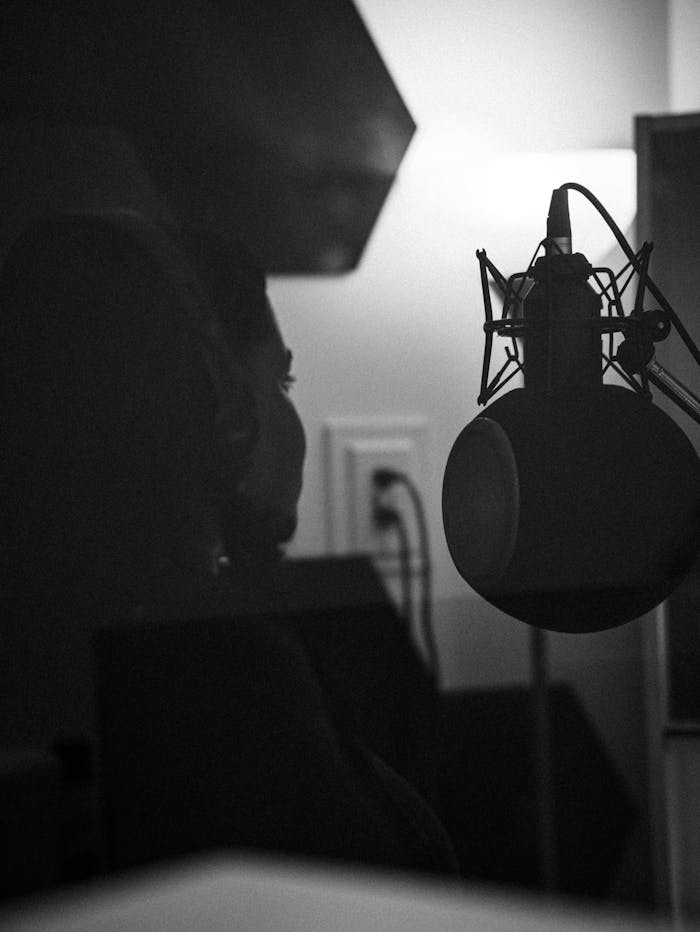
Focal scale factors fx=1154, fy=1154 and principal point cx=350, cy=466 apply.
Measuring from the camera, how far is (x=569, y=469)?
586mm

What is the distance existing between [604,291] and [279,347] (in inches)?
Answer: 6.7

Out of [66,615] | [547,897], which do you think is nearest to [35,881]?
[66,615]

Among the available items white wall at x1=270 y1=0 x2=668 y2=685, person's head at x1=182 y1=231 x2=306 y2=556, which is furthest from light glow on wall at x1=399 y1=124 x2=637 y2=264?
person's head at x1=182 y1=231 x2=306 y2=556

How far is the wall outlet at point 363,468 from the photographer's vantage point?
60 cm

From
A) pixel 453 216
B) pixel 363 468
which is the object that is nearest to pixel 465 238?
pixel 453 216

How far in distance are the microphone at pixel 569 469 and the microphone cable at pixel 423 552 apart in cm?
2

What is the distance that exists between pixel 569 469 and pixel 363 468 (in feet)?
0.35

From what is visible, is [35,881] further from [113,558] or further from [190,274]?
[190,274]

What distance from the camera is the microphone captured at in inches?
23.0

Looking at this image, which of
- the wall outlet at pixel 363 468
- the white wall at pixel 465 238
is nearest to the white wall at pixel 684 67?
the white wall at pixel 465 238

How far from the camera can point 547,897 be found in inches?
22.8

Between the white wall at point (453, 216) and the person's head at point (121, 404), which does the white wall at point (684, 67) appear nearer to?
the white wall at point (453, 216)

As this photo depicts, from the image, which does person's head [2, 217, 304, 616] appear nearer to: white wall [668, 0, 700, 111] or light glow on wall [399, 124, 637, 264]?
light glow on wall [399, 124, 637, 264]

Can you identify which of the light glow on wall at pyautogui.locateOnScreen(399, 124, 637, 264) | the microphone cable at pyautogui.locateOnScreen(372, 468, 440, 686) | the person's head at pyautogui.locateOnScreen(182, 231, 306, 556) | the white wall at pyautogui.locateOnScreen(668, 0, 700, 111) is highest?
the white wall at pyautogui.locateOnScreen(668, 0, 700, 111)
